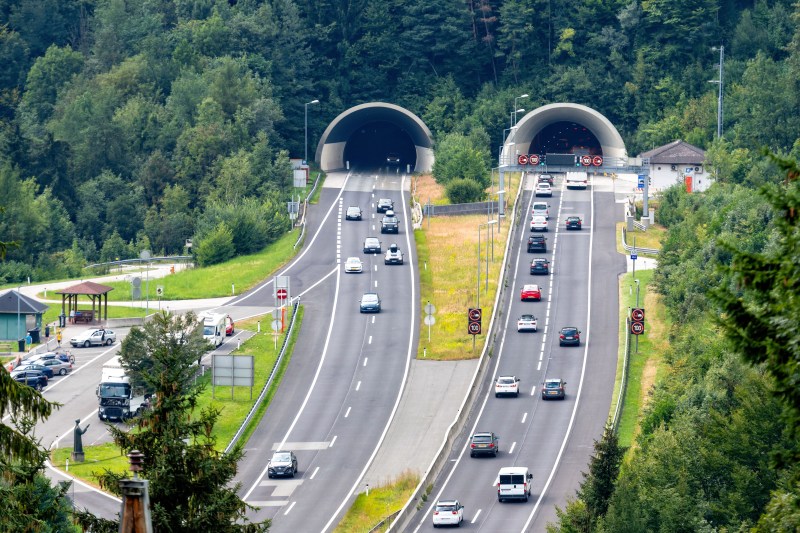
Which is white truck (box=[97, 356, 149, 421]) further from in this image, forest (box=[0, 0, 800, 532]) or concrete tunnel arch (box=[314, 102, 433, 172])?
concrete tunnel arch (box=[314, 102, 433, 172])

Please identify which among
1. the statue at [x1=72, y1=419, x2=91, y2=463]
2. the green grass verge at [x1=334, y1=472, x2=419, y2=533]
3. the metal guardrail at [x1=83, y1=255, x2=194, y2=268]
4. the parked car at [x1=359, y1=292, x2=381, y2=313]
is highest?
the metal guardrail at [x1=83, y1=255, x2=194, y2=268]

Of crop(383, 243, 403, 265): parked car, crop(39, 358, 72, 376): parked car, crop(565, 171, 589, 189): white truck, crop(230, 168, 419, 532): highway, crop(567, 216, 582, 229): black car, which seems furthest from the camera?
crop(565, 171, 589, 189): white truck

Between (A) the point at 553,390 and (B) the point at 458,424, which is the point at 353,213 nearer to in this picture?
(A) the point at 553,390

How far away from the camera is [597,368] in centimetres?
8281

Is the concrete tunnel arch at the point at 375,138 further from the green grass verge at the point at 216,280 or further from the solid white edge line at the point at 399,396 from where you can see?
the green grass verge at the point at 216,280

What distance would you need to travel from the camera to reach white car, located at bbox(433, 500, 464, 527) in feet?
197

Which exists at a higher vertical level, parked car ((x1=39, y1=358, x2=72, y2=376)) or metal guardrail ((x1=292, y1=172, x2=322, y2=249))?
metal guardrail ((x1=292, y1=172, x2=322, y2=249))

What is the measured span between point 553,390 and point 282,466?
16.6m

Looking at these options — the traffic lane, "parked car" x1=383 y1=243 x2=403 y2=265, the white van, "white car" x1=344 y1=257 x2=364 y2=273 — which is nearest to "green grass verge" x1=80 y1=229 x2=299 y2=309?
"white car" x1=344 y1=257 x2=364 y2=273

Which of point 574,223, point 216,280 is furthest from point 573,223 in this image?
point 216,280

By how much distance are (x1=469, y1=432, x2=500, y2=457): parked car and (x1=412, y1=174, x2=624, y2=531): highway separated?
380 millimetres

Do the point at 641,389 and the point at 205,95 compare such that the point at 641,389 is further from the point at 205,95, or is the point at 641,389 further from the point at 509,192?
the point at 205,95

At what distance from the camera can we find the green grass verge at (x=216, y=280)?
10188 cm

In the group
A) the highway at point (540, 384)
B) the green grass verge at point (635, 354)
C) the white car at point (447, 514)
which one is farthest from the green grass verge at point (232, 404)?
the green grass verge at point (635, 354)
